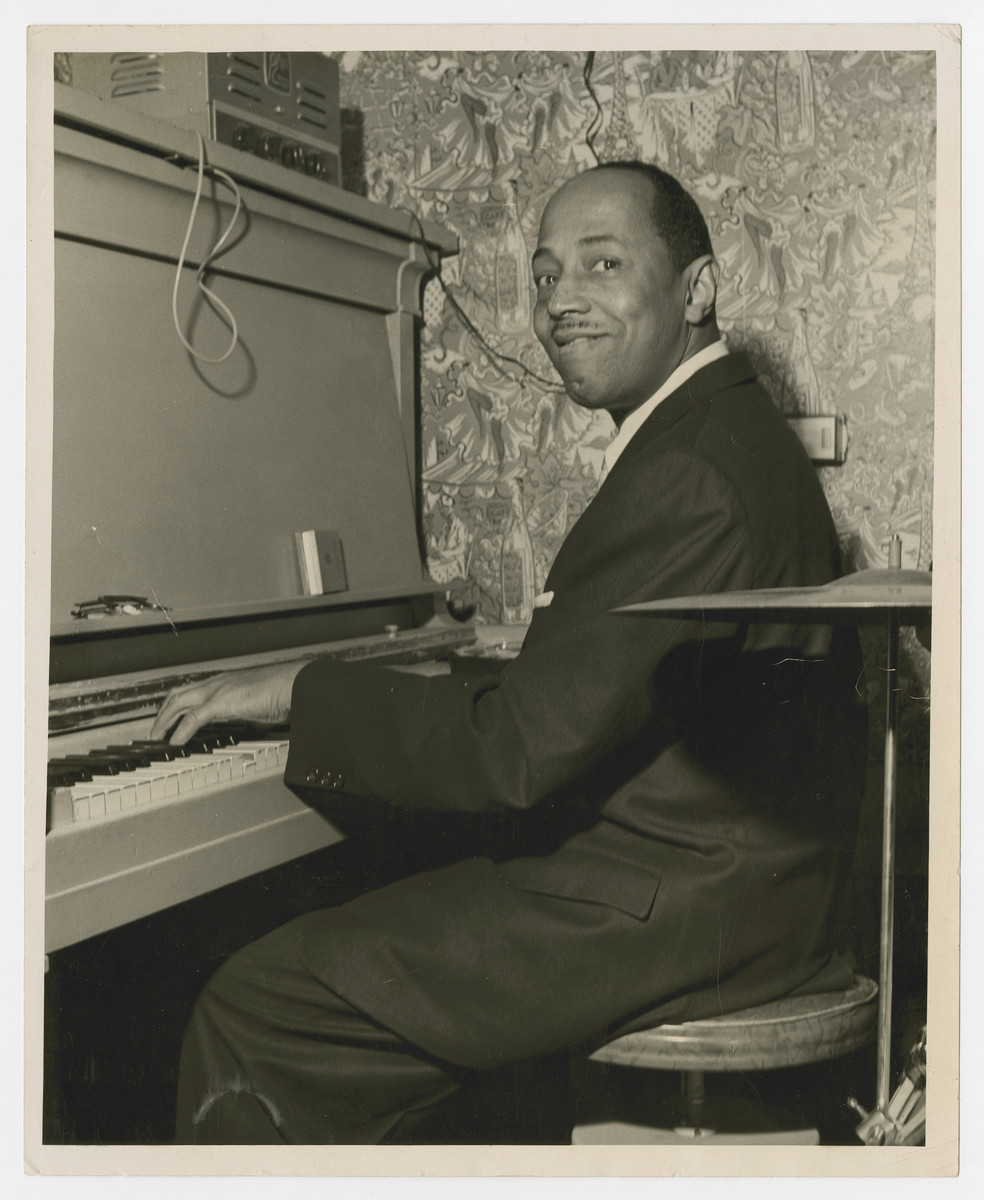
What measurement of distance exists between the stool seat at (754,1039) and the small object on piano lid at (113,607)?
846 millimetres

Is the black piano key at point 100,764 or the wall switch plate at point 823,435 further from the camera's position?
the wall switch plate at point 823,435

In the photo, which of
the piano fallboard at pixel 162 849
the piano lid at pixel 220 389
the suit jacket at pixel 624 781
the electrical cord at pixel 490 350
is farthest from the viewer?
the electrical cord at pixel 490 350

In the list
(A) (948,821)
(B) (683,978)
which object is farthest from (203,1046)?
(A) (948,821)

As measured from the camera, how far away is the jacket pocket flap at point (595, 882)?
4.60 feet

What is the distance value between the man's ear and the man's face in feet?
0.03

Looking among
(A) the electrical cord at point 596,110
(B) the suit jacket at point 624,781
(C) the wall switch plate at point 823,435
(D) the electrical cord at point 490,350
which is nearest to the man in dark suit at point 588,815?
(B) the suit jacket at point 624,781

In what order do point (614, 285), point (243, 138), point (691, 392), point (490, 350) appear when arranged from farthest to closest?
point (490, 350)
point (243, 138)
point (614, 285)
point (691, 392)

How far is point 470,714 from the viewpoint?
140 cm

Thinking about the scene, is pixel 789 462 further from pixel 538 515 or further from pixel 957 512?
pixel 538 515

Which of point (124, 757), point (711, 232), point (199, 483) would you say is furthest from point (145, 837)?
point (711, 232)

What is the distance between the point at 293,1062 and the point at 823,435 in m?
1.47

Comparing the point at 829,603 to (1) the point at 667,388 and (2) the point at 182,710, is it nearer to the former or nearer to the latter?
(1) the point at 667,388

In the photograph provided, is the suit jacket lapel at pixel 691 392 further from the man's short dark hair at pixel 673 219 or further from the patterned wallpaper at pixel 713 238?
the patterned wallpaper at pixel 713 238

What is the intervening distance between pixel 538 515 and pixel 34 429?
1.16 m
